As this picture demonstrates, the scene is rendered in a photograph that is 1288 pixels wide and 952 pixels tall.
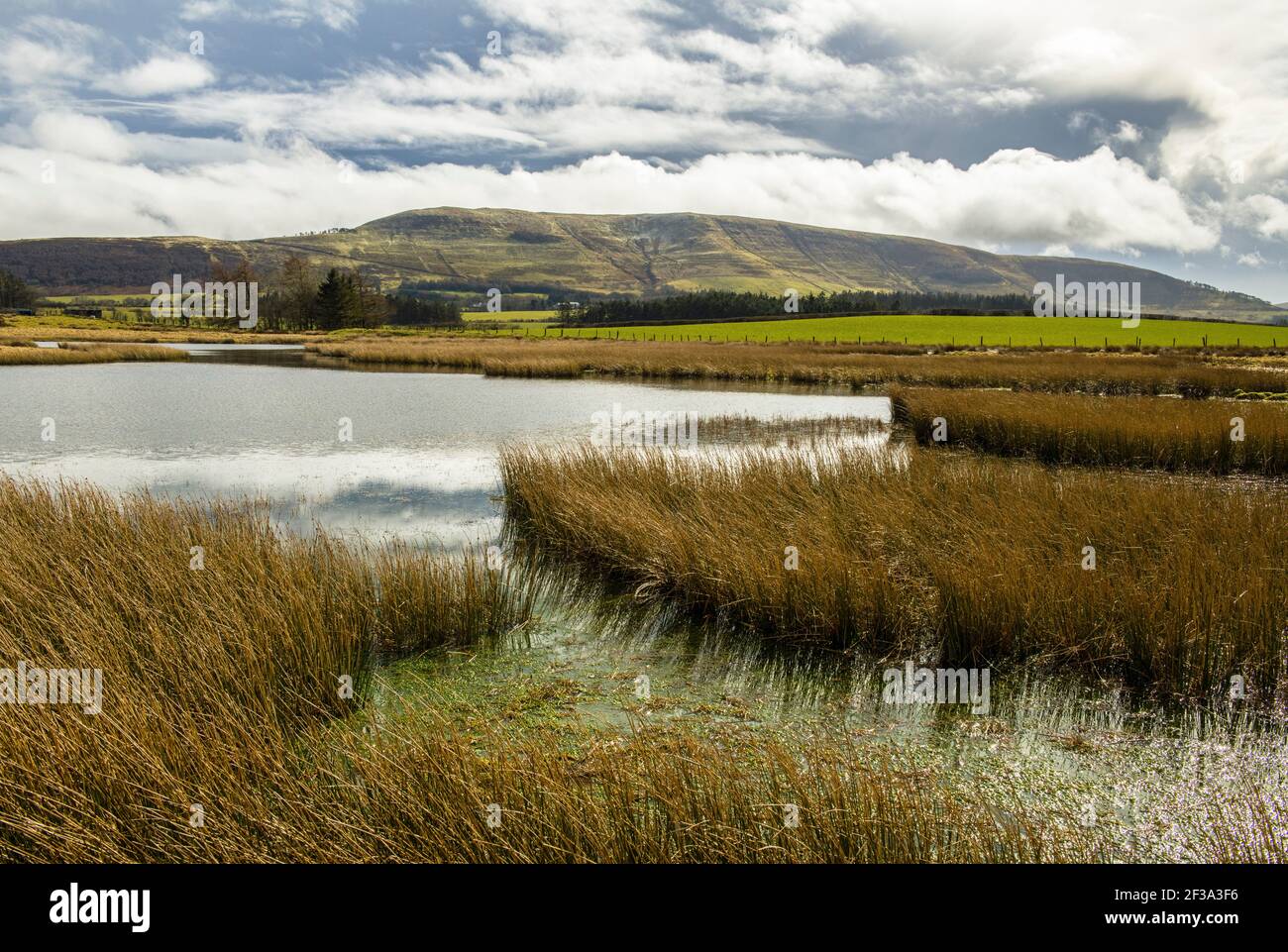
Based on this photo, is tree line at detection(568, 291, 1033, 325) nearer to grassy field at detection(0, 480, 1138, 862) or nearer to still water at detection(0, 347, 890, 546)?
still water at detection(0, 347, 890, 546)

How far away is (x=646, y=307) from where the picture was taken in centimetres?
12356

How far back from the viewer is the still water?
13.1 metres

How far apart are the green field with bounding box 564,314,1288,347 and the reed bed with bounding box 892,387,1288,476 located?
147ft

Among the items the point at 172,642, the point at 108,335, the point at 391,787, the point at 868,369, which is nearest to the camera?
the point at 391,787

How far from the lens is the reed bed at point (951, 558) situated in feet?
21.1

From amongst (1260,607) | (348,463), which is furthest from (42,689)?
(348,463)

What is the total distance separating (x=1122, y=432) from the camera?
17.2 m

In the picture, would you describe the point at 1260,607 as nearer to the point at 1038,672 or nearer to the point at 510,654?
the point at 1038,672

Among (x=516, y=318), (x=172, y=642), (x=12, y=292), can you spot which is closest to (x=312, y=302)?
(x=516, y=318)

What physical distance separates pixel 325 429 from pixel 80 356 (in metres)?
33.6

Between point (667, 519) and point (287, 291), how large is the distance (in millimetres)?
108254

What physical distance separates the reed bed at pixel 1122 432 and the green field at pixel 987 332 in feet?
147

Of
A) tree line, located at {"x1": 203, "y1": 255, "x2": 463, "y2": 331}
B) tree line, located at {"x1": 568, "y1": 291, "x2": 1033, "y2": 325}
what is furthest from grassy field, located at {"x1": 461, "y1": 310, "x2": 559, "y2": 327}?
tree line, located at {"x1": 203, "y1": 255, "x2": 463, "y2": 331}

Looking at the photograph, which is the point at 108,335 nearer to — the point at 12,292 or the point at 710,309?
the point at 12,292
